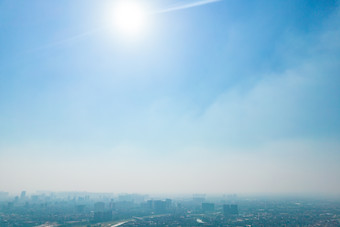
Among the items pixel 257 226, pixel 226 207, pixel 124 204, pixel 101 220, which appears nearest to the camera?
pixel 257 226

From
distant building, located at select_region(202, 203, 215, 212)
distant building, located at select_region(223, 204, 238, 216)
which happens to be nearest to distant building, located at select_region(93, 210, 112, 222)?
distant building, located at select_region(202, 203, 215, 212)

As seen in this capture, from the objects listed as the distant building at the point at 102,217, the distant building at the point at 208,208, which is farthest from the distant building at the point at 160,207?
the distant building at the point at 102,217

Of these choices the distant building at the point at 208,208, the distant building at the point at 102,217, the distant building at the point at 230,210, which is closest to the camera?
the distant building at the point at 102,217

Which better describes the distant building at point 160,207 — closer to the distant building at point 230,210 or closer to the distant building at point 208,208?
the distant building at point 208,208

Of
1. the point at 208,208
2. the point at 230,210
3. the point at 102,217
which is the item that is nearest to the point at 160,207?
the point at 208,208

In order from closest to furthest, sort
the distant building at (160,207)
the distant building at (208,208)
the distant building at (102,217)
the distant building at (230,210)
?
the distant building at (102,217), the distant building at (230,210), the distant building at (160,207), the distant building at (208,208)

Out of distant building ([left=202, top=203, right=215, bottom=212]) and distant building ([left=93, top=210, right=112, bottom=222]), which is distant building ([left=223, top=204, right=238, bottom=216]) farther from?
distant building ([left=93, top=210, right=112, bottom=222])

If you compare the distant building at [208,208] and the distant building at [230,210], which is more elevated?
the distant building at [230,210]

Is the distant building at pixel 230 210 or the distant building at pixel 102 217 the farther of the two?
the distant building at pixel 230 210

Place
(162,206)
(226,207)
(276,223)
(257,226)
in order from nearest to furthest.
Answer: (257,226)
(276,223)
(226,207)
(162,206)

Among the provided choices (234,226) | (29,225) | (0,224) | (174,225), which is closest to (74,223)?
(29,225)

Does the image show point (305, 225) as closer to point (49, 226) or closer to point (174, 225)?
point (174, 225)
